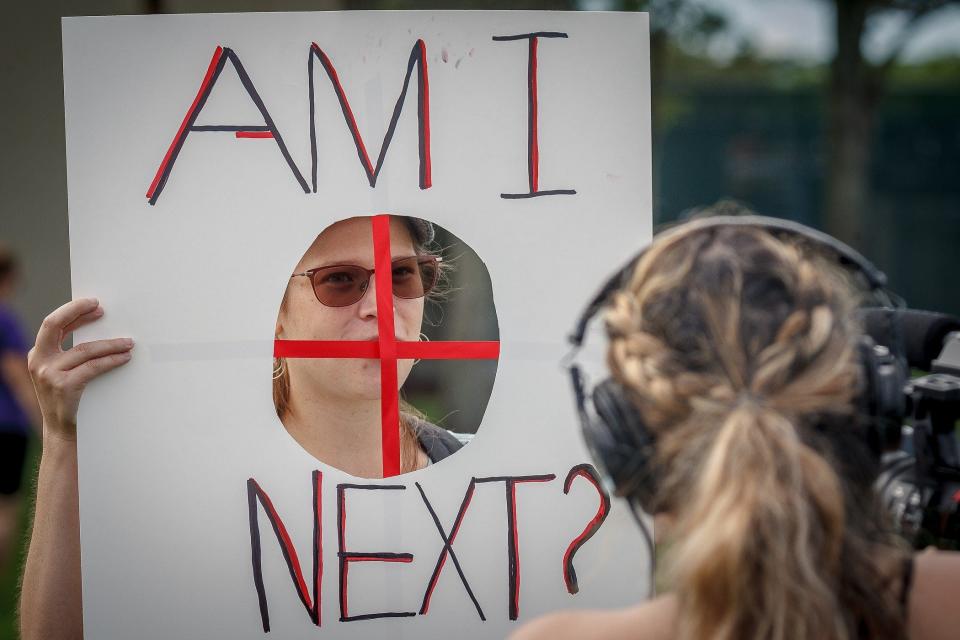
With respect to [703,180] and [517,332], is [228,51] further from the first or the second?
[703,180]

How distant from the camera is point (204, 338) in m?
1.34

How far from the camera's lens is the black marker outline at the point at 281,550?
136 cm

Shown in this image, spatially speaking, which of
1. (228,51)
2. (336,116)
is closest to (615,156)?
(336,116)

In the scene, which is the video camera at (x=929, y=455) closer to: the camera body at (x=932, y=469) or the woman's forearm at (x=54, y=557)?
the camera body at (x=932, y=469)

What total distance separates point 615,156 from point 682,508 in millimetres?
618

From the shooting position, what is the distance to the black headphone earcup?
0.88 m

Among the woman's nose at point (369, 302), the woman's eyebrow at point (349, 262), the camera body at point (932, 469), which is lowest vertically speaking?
the camera body at point (932, 469)

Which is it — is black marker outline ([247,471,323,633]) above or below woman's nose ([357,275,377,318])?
below

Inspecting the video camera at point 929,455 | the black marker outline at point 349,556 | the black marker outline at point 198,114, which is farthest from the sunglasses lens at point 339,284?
the video camera at point 929,455

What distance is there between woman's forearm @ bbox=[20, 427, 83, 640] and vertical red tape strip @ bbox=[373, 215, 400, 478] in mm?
437

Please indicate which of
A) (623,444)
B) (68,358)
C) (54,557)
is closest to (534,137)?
(623,444)

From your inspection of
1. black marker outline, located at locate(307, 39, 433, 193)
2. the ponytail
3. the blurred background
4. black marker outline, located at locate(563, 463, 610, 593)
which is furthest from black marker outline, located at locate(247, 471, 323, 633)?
the blurred background

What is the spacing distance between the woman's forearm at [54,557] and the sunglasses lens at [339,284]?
406 millimetres

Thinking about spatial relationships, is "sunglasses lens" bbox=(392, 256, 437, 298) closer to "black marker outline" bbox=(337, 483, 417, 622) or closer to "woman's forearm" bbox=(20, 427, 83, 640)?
"black marker outline" bbox=(337, 483, 417, 622)
